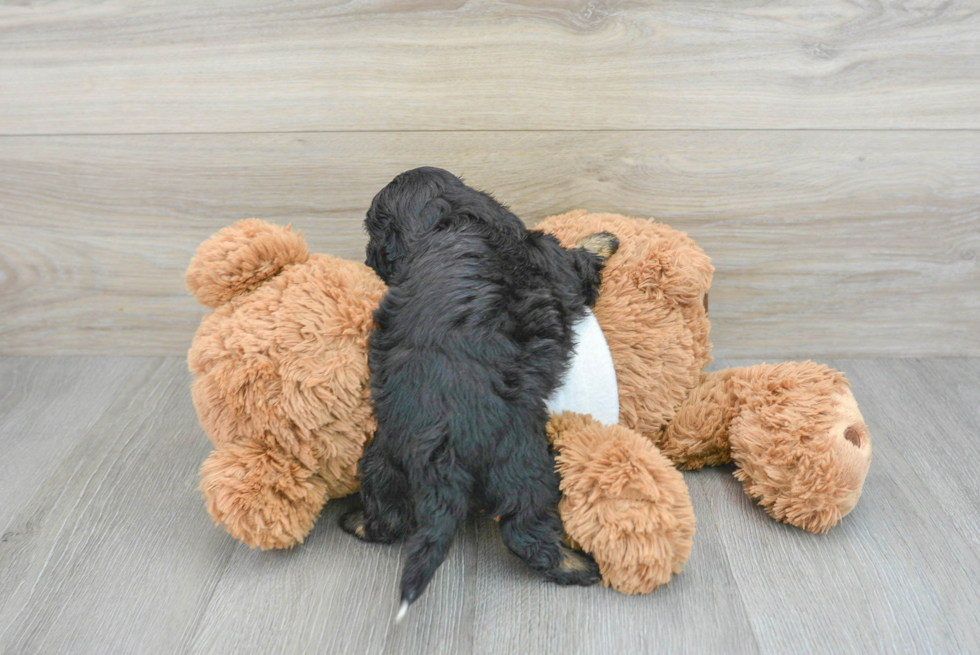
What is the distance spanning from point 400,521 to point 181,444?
0.42 metres

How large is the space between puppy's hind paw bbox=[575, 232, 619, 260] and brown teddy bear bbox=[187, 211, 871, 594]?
11 mm

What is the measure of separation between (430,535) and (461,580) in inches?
4.7

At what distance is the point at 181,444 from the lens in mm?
1005

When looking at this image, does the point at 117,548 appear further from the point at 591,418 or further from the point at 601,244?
the point at 601,244

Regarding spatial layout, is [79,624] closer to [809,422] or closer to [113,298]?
[113,298]

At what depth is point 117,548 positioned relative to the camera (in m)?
0.82

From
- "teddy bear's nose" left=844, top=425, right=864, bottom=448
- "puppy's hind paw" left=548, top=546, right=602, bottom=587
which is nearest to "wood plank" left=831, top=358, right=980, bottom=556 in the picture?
"teddy bear's nose" left=844, top=425, right=864, bottom=448

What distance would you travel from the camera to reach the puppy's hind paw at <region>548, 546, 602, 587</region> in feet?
2.38

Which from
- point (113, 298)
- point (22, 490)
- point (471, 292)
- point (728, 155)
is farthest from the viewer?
point (113, 298)

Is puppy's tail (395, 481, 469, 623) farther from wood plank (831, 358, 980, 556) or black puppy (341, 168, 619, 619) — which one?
wood plank (831, 358, 980, 556)

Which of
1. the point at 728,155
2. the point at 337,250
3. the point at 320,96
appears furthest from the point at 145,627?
the point at 728,155

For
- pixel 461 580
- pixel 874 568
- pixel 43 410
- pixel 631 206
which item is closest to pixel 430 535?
pixel 461 580

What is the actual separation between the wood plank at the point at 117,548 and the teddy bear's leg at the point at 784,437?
59cm

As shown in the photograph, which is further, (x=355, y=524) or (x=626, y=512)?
(x=355, y=524)
